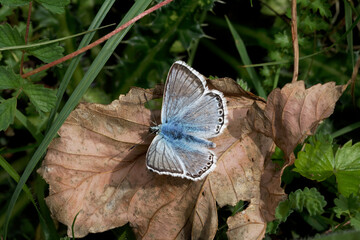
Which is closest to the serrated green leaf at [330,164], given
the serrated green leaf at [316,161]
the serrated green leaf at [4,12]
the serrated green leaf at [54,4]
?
the serrated green leaf at [316,161]

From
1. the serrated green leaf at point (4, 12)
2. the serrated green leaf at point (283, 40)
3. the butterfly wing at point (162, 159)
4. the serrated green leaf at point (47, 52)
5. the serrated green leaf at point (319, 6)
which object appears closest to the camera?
the butterfly wing at point (162, 159)

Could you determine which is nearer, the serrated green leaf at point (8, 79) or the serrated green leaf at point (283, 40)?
the serrated green leaf at point (8, 79)

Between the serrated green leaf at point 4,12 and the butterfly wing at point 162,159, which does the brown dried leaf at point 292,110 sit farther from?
the serrated green leaf at point 4,12

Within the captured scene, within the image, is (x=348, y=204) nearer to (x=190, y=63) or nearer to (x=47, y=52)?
(x=190, y=63)

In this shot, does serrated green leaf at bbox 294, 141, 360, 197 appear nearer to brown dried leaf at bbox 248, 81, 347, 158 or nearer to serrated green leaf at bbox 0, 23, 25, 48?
brown dried leaf at bbox 248, 81, 347, 158

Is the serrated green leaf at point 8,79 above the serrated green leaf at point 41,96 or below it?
above

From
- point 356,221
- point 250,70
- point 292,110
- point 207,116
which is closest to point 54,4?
point 207,116
